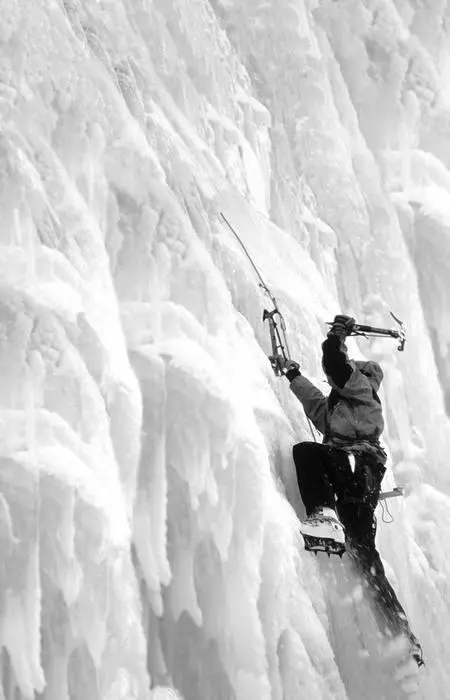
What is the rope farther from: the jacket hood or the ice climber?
the jacket hood

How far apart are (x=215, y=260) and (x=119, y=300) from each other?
30.9 inches

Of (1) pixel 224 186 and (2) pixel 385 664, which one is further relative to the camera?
(1) pixel 224 186

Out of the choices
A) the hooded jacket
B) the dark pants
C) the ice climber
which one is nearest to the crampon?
the ice climber

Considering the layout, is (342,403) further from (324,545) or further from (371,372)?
(324,545)

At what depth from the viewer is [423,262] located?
7426mm

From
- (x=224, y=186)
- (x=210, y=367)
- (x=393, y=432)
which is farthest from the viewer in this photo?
(x=393, y=432)

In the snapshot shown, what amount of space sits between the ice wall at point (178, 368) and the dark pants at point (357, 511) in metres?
0.12

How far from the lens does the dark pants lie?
5.19m

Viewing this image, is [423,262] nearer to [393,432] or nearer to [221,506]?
[393,432]

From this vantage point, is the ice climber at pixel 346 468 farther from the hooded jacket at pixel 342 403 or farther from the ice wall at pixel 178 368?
the ice wall at pixel 178 368

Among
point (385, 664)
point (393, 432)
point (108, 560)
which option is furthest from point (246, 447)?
point (393, 432)

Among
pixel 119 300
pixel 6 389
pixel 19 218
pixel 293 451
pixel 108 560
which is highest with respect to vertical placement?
pixel 19 218

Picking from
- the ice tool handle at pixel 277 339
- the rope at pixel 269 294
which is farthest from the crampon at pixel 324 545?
the ice tool handle at pixel 277 339

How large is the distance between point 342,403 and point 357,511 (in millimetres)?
593
